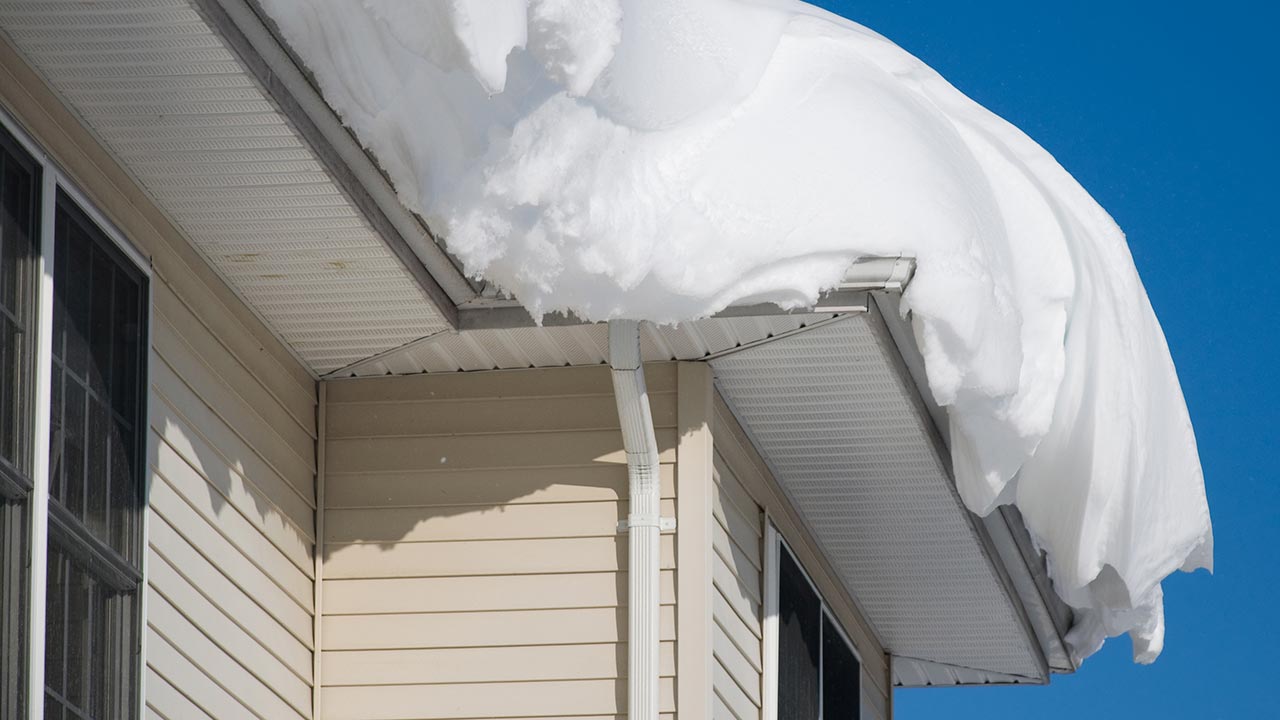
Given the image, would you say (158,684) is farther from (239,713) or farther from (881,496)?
(881,496)

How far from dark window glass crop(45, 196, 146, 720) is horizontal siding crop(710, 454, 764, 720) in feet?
7.06

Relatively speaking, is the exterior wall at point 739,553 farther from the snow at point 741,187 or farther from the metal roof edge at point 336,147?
the metal roof edge at point 336,147

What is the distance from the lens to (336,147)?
18.6 feet

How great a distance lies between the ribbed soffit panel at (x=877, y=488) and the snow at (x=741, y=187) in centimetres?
45

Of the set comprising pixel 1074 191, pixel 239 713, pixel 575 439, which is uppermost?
pixel 1074 191

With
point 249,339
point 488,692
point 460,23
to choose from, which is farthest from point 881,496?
point 460,23

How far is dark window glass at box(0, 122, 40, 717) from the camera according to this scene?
A: 4863mm

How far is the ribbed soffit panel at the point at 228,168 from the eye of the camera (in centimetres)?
504

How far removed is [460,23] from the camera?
470 centimetres

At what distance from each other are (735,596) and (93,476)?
2.63 m

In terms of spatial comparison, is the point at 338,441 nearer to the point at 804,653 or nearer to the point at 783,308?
the point at 783,308

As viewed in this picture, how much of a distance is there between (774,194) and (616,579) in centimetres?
160

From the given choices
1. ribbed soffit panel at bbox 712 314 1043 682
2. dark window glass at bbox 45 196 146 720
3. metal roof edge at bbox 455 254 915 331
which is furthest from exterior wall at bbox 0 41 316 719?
ribbed soffit panel at bbox 712 314 1043 682

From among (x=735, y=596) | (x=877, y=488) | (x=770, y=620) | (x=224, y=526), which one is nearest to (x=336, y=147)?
(x=224, y=526)
